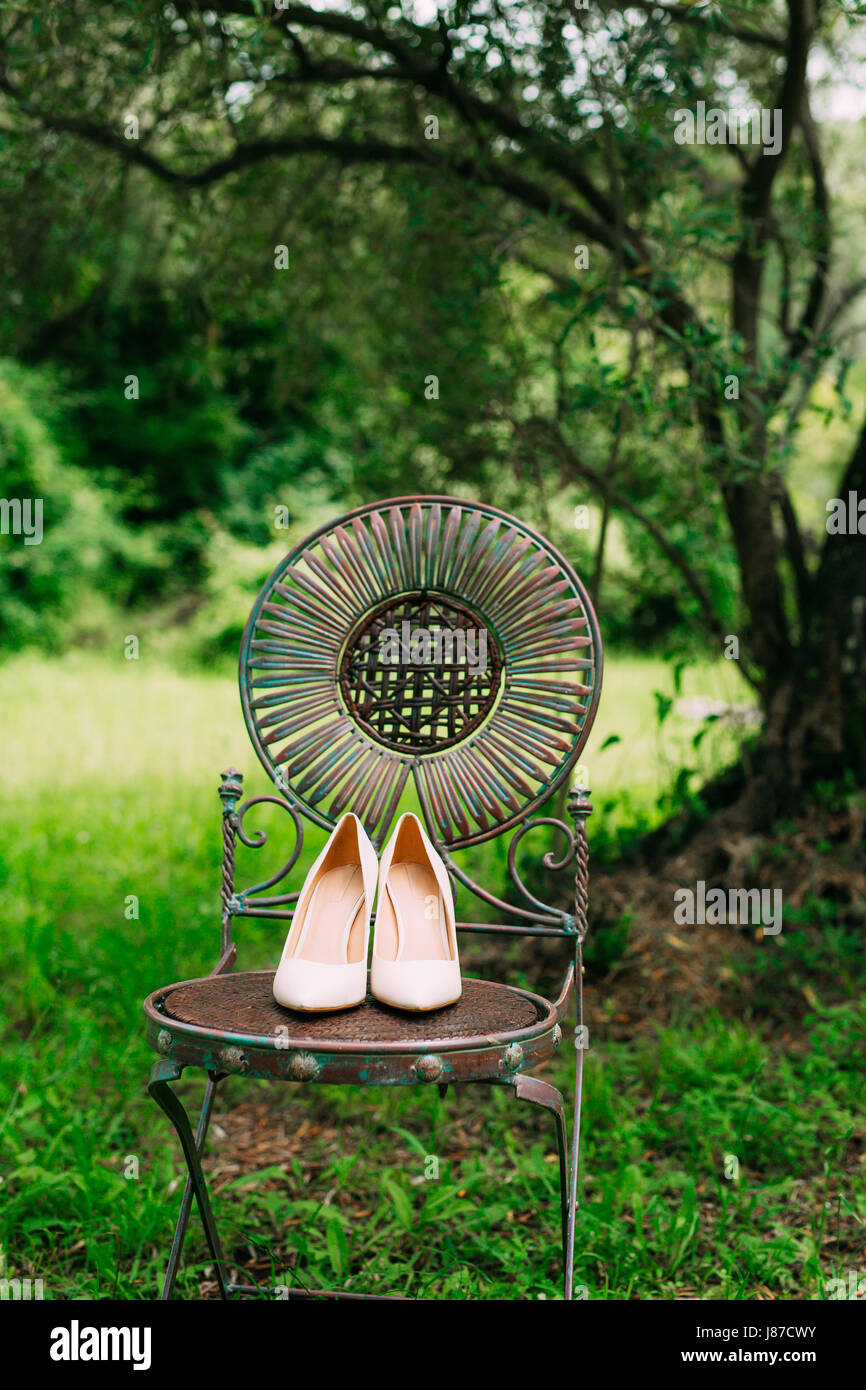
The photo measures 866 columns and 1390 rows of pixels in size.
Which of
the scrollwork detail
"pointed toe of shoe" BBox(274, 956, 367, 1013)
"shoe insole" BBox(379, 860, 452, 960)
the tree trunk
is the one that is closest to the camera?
"pointed toe of shoe" BBox(274, 956, 367, 1013)

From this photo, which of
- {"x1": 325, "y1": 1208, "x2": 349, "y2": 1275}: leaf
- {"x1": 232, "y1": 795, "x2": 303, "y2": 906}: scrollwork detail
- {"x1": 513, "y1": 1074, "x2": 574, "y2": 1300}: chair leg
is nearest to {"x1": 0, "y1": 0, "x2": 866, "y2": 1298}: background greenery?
{"x1": 325, "y1": 1208, "x2": 349, "y2": 1275}: leaf

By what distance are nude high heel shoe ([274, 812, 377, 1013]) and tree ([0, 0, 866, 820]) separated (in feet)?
4.57

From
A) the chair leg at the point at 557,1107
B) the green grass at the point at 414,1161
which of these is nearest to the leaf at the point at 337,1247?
the green grass at the point at 414,1161

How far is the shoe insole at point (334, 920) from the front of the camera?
1.57 m

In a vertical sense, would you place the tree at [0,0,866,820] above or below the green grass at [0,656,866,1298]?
above

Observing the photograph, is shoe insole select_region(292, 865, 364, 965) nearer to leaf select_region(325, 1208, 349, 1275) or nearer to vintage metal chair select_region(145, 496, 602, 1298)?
vintage metal chair select_region(145, 496, 602, 1298)

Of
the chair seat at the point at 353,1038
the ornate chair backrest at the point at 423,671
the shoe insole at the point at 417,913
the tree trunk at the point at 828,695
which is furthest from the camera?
the tree trunk at the point at 828,695

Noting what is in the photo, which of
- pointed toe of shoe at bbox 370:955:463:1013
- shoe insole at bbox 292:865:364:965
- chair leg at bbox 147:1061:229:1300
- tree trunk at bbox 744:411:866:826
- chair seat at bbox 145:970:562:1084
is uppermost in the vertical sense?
tree trunk at bbox 744:411:866:826

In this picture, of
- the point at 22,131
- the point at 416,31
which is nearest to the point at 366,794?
the point at 416,31

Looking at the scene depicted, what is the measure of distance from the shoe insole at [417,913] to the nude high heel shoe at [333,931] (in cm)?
5

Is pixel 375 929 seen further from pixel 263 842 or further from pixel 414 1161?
pixel 414 1161

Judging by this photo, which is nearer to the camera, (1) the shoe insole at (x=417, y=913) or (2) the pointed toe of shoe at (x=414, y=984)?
(2) the pointed toe of shoe at (x=414, y=984)

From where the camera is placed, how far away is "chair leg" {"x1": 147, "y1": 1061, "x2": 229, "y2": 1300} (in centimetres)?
145

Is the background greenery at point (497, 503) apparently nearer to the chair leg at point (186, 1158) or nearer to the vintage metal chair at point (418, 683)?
the chair leg at point (186, 1158)
